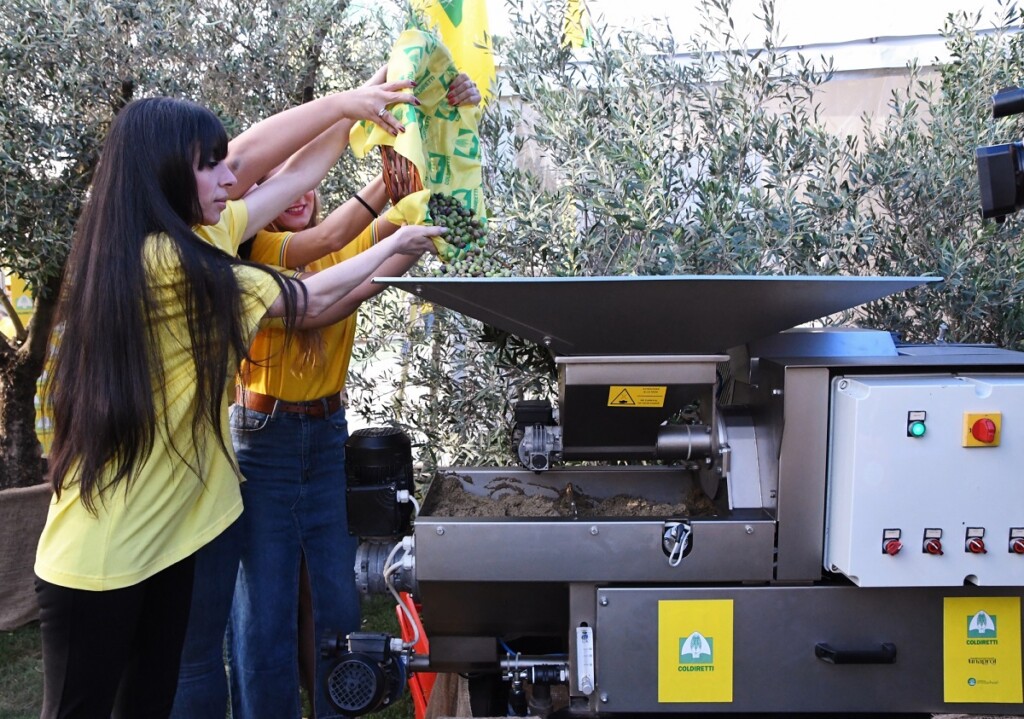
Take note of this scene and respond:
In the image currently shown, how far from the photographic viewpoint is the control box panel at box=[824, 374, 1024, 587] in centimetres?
149

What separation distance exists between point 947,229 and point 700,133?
82cm

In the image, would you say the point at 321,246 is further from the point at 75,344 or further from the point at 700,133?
the point at 700,133

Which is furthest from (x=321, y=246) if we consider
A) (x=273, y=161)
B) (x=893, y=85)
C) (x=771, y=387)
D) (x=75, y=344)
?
(x=893, y=85)

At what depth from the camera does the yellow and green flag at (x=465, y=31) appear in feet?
7.40

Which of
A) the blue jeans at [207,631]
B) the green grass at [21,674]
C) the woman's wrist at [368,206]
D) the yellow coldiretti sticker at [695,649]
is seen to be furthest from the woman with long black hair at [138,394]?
Result: the green grass at [21,674]

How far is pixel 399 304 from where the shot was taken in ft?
9.98

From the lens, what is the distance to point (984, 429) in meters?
1.49

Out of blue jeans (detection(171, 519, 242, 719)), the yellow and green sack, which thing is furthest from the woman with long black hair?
the yellow and green sack

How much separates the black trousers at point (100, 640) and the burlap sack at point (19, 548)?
2.21 metres

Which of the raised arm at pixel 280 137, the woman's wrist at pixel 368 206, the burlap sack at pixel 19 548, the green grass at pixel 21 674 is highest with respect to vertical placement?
the raised arm at pixel 280 137

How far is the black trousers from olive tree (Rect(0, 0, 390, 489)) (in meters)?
1.98

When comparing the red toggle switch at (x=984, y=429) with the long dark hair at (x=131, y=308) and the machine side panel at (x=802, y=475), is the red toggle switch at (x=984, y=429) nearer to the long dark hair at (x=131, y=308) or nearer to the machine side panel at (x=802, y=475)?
the machine side panel at (x=802, y=475)

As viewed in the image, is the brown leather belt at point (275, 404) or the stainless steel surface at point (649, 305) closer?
the stainless steel surface at point (649, 305)

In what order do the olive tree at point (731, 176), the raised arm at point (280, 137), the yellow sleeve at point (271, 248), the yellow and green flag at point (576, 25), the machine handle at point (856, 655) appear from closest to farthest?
the machine handle at point (856, 655) < the raised arm at point (280, 137) < the yellow sleeve at point (271, 248) < the olive tree at point (731, 176) < the yellow and green flag at point (576, 25)
